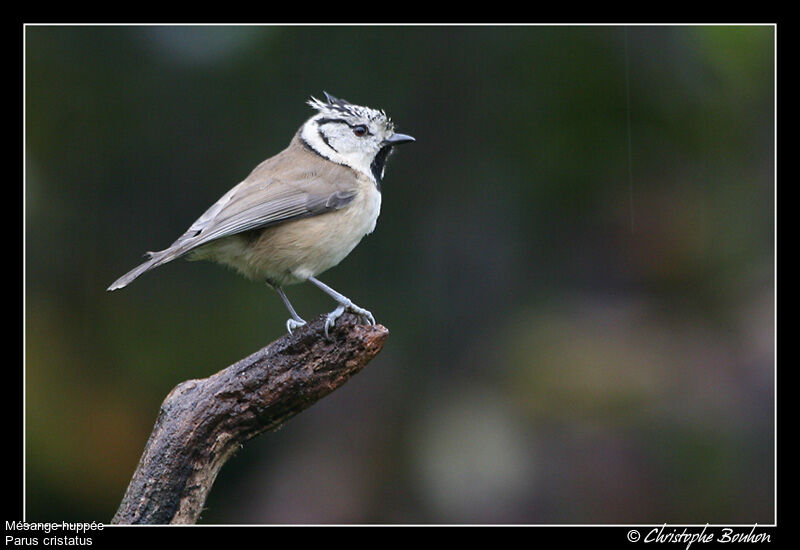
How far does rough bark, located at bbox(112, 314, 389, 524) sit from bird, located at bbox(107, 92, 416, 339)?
190mm

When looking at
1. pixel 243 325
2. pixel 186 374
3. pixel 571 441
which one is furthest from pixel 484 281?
pixel 186 374

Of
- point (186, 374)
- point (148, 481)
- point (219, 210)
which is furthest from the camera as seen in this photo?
point (186, 374)

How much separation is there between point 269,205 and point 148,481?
4.48ft

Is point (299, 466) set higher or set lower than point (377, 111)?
lower

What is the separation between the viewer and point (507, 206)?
6625 millimetres

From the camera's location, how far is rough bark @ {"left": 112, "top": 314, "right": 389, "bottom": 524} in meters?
3.77

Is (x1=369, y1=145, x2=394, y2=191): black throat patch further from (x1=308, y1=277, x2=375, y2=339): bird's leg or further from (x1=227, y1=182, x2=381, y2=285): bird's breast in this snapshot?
(x1=308, y1=277, x2=375, y2=339): bird's leg

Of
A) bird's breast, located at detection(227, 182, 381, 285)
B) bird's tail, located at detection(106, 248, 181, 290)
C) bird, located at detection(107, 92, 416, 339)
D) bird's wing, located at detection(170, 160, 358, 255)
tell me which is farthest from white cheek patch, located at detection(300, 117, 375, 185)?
bird's tail, located at detection(106, 248, 181, 290)

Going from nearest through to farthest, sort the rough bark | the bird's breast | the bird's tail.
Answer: the rough bark < the bird's tail < the bird's breast

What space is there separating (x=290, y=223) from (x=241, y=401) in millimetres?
925

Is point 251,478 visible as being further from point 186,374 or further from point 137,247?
point 137,247

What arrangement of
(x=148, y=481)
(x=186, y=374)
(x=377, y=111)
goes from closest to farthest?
(x=148, y=481) → (x=377, y=111) → (x=186, y=374)

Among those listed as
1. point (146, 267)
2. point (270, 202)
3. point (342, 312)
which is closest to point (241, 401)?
point (342, 312)

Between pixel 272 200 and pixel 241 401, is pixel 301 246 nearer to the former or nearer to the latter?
pixel 272 200
